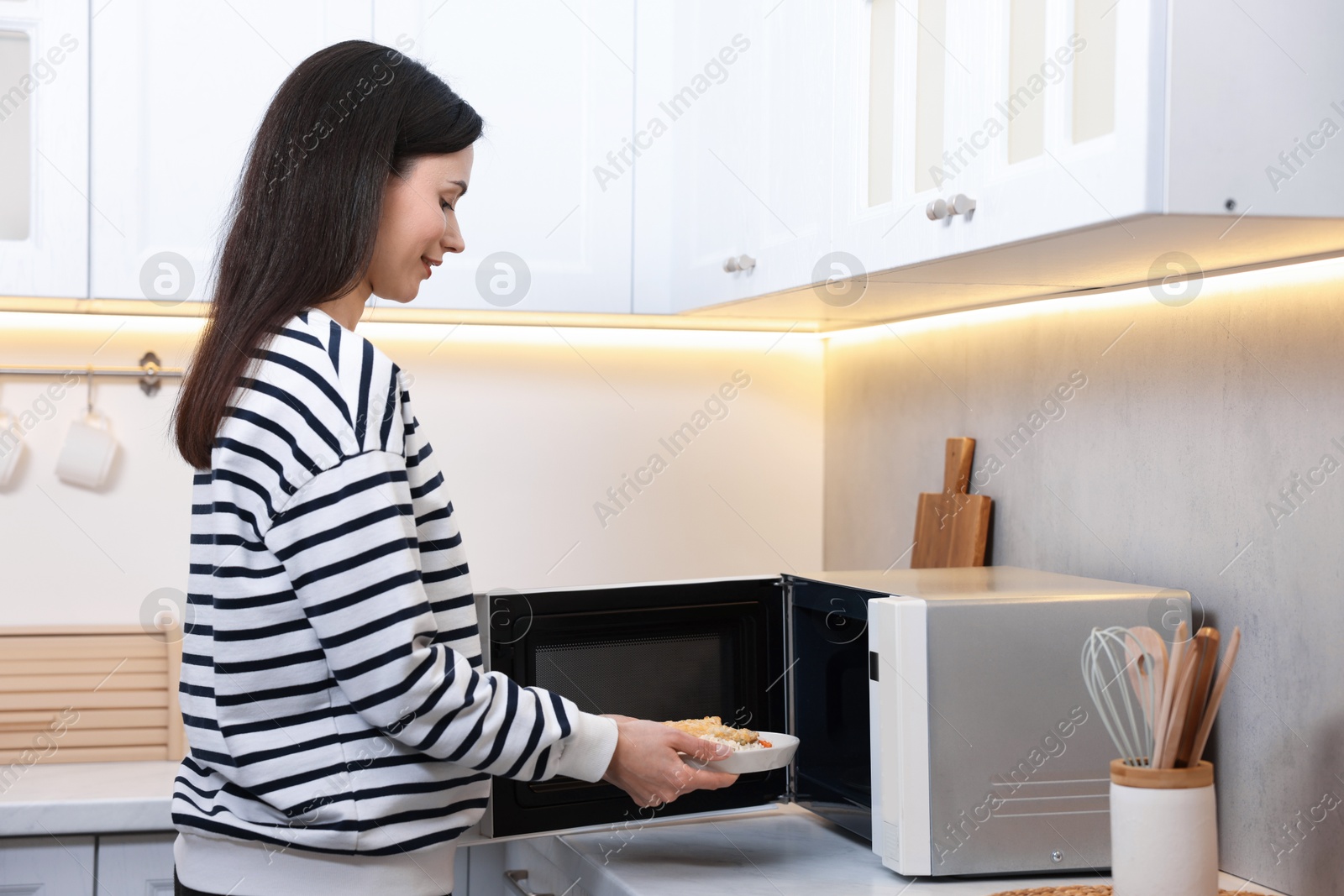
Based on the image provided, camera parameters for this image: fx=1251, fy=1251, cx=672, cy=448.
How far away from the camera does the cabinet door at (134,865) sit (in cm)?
141

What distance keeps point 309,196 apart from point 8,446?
3.51ft

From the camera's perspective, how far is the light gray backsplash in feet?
3.40

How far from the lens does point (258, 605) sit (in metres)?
0.82

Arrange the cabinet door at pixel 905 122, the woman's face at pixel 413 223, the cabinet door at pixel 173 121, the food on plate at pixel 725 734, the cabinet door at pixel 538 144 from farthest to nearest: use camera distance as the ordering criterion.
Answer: the cabinet door at pixel 538 144 < the cabinet door at pixel 173 121 < the food on plate at pixel 725 734 < the cabinet door at pixel 905 122 < the woman's face at pixel 413 223

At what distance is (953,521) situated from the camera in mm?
1557

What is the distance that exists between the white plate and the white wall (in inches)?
32.1

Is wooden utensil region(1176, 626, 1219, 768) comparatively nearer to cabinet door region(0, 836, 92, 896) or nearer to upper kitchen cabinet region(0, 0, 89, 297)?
cabinet door region(0, 836, 92, 896)

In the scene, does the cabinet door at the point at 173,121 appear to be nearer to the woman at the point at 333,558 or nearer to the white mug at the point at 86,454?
the white mug at the point at 86,454

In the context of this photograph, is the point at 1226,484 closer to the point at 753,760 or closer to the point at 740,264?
the point at 753,760

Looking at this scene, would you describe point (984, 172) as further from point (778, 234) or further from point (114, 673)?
point (114, 673)

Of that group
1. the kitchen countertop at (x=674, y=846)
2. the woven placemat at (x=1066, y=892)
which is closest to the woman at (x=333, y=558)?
the kitchen countertop at (x=674, y=846)

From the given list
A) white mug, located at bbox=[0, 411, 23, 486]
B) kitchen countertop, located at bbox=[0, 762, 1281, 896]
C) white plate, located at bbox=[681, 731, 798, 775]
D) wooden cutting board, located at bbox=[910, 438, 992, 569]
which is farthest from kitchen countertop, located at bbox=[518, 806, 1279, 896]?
white mug, located at bbox=[0, 411, 23, 486]

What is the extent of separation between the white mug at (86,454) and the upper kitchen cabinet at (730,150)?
77 centimetres

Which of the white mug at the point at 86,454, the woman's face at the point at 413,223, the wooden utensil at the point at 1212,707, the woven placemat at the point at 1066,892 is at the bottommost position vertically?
the woven placemat at the point at 1066,892
